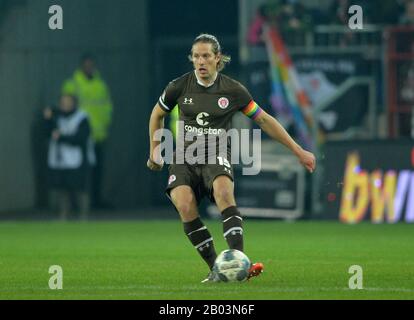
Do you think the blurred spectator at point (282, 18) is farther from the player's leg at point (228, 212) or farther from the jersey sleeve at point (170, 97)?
the player's leg at point (228, 212)

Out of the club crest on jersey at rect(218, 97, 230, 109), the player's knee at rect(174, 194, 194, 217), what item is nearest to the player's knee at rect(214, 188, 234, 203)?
the player's knee at rect(174, 194, 194, 217)

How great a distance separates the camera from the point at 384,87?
968 inches

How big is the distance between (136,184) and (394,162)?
7347 mm

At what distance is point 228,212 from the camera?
497 inches

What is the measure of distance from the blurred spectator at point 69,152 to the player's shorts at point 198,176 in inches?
469

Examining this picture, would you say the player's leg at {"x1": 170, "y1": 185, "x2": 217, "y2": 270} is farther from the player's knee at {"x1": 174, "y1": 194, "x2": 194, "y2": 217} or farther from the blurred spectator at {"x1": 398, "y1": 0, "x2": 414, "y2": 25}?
the blurred spectator at {"x1": 398, "y1": 0, "x2": 414, "y2": 25}

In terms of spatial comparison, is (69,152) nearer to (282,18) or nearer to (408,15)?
(282,18)

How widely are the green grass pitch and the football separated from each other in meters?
0.10

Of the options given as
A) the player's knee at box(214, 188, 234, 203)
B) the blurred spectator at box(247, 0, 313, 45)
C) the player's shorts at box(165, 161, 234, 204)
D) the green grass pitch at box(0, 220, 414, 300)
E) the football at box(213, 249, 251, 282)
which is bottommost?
the green grass pitch at box(0, 220, 414, 300)

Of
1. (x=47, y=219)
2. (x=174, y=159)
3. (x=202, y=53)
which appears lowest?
(x=47, y=219)

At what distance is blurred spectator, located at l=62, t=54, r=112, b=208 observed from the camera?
1030 inches

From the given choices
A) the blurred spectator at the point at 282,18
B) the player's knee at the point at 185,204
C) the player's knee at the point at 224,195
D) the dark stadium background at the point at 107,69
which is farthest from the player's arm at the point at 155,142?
the dark stadium background at the point at 107,69
